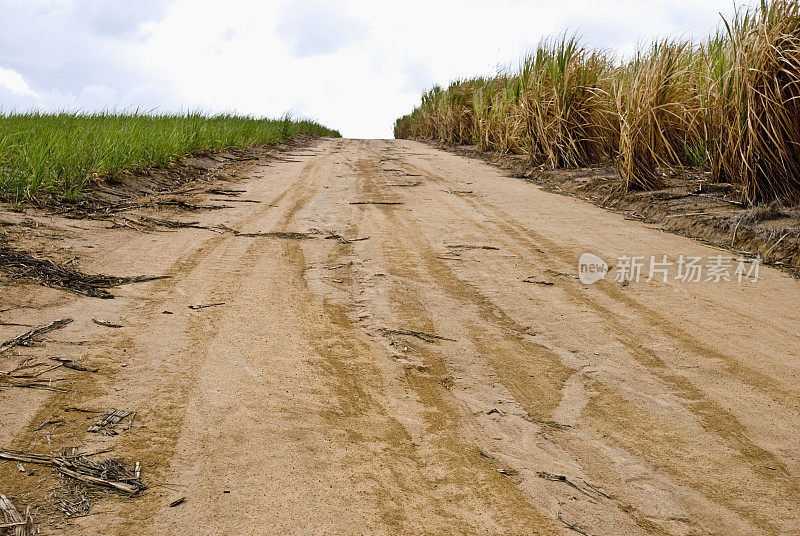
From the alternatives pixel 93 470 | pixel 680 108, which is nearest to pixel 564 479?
pixel 93 470

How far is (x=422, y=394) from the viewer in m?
1.91

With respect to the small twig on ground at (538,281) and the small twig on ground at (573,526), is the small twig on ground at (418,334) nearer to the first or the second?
the small twig on ground at (538,281)

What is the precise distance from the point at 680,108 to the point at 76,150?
5.29 metres

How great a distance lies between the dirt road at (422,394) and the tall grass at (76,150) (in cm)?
126

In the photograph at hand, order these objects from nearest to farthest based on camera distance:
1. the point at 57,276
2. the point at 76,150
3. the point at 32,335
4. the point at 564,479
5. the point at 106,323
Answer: the point at 564,479 → the point at 32,335 → the point at 106,323 → the point at 57,276 → the point at 76,150

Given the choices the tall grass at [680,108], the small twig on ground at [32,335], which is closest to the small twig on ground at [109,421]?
the small twig on ground at [32,335]

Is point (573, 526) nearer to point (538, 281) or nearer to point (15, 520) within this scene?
point (15, 520)

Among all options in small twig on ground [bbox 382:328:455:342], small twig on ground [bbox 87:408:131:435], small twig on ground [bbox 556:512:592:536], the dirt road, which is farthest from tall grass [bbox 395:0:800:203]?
small twig on ground [bbox 87:408:131:435]

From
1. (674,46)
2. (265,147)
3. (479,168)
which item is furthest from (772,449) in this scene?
(265,147)

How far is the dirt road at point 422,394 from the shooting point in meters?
1.38

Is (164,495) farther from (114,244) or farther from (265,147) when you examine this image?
(265,147)

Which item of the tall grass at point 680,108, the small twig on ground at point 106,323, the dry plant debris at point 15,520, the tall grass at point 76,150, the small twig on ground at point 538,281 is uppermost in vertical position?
the tall grass at point 680,108

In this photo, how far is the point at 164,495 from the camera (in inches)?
53.1

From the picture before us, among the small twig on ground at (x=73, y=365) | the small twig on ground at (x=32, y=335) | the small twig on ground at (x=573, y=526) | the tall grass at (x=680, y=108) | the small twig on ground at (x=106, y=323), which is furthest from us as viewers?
the tall grass at (x=680, y=108)
